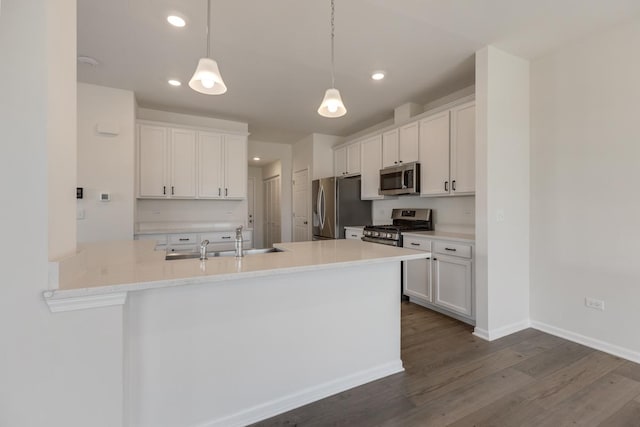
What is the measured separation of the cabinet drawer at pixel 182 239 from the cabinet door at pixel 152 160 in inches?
25.5

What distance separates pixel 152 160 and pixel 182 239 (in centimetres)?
119

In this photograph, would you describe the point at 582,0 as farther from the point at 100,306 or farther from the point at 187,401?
the point at 187,401

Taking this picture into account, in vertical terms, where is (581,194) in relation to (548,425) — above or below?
above

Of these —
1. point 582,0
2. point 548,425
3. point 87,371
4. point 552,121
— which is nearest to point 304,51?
point 582,0

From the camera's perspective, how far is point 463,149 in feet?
10.2

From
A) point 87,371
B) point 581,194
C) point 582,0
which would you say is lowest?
point 87,371

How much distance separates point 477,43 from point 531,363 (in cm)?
271

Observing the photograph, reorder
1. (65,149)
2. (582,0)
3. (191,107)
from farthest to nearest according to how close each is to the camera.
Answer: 1. (191,107)
2. (582,0)
3. (65,149)

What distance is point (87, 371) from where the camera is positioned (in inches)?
46.2

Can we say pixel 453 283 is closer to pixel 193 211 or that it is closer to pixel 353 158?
pixel 353 158

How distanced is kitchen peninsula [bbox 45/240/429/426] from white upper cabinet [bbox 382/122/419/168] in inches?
85.0

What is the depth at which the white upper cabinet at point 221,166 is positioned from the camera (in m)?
4.36

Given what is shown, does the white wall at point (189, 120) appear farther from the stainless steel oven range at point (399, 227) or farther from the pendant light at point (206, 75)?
the pendant light at point (206, 75)

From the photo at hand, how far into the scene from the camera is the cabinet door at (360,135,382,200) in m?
4.37
